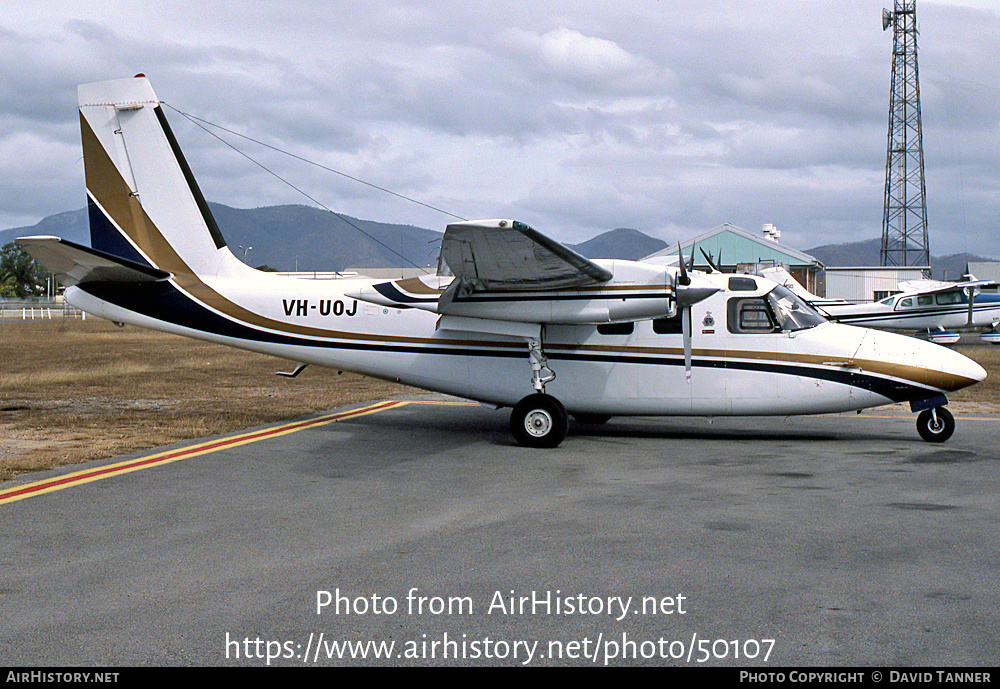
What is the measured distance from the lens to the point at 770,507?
7.78 meters

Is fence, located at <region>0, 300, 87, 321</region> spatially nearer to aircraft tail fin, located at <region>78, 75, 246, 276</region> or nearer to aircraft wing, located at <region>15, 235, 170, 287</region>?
aircraft tail fin, located at <region>78, 75, 246, 276</region>

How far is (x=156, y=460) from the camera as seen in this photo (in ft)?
33.9

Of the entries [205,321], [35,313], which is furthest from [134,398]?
[35,313]

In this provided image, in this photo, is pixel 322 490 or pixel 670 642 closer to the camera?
pixel 670 642

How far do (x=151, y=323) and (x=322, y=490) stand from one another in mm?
6902

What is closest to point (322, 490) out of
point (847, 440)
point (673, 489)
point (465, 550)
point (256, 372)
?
point (465, 550)

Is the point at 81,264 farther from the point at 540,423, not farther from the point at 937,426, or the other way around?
the point at 937,426

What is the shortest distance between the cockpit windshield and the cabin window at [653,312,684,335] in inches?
55.8

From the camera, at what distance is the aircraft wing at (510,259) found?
32.4ft

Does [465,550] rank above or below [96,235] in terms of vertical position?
below

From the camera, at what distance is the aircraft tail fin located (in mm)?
13992

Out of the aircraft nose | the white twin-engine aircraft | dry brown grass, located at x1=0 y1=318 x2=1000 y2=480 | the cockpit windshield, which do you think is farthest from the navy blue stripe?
the aircraft nose

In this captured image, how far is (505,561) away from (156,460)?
20.2 ft

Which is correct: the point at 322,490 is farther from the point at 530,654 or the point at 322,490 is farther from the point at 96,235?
the point at 96,235
